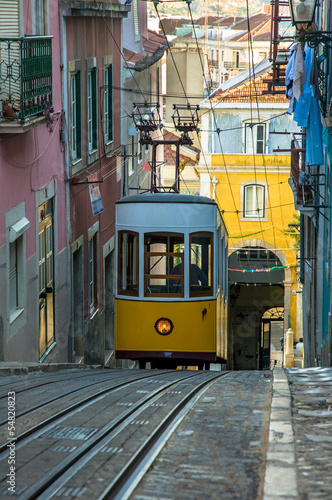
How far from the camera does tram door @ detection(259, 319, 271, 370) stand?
31.5 metres

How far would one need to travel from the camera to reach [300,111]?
1270 cm

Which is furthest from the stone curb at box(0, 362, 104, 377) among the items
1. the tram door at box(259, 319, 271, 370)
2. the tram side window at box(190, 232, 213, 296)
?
the tram door at box(259, 319, 271, 370)

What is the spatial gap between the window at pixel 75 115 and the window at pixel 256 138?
54.4 ft

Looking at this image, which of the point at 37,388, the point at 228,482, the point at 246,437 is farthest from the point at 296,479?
the point at 37,388

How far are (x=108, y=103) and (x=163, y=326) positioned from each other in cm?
719

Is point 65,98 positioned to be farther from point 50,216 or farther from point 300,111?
point 300,111

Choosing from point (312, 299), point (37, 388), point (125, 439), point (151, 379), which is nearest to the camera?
point (125, 439)

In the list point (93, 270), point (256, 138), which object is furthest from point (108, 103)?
Answer: point (256, 138)

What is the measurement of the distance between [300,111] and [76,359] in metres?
5.43

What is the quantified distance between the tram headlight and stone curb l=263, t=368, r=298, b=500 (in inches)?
184

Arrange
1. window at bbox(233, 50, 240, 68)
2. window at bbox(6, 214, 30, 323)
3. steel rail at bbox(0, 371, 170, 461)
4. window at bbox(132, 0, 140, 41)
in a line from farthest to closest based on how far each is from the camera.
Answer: window at bbox(233, 50, 240, 68)
window at bbox(132, 0, 140, 41)
window at bbox(6, 214, 30, 323)
steel rail at bbox(0, 371, 170, 461)

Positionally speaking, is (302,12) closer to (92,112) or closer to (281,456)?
(92,112)

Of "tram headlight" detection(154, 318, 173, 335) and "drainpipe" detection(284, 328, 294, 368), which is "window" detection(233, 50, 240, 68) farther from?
"tram headlight" detection(154, 318, 173, 335)

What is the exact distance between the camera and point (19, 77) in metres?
8.98
